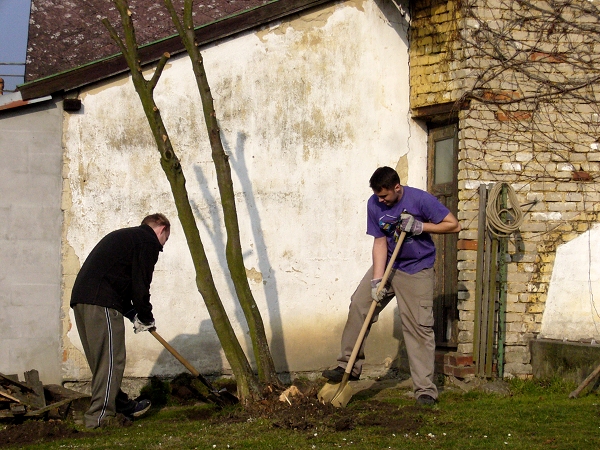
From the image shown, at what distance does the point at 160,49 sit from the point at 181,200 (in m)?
2.11

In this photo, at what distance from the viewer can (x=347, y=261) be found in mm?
8820

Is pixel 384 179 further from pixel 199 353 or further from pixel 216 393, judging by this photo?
pixel 199 353

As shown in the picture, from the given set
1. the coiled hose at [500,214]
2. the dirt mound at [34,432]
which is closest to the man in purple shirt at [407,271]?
the coiled hose at [500,214]

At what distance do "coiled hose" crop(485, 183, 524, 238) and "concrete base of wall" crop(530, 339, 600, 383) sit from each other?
→ 3.77 feet

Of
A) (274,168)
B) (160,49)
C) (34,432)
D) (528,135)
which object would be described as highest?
(160,49)

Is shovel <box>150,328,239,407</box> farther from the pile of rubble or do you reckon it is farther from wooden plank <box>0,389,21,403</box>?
wooden plank <box>0,389,21,403</box>

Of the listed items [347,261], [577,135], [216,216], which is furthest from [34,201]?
[577,135]

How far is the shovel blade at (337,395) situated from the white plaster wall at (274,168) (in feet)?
5.82

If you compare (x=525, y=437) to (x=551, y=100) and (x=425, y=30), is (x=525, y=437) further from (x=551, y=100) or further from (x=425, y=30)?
(x=425, y=30)

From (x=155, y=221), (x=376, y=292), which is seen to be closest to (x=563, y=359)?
(x=376, y=292)

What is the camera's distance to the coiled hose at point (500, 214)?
7836 millimetres

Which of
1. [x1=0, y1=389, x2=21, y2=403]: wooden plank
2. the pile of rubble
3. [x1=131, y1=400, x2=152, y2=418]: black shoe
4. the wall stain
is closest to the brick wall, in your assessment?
the wall stain

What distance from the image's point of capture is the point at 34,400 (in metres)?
6.92

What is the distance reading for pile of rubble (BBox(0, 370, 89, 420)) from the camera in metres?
6.70
